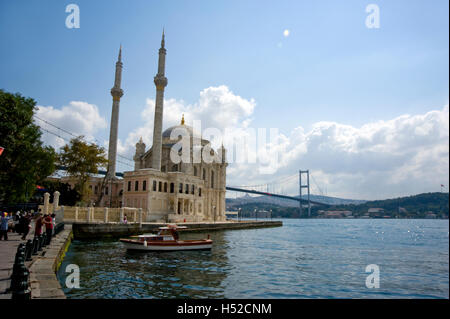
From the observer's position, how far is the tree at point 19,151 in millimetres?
19844

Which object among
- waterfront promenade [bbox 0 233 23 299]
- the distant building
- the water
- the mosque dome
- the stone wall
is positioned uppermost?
the mosque dome

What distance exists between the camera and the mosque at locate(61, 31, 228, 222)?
4266 centimetres

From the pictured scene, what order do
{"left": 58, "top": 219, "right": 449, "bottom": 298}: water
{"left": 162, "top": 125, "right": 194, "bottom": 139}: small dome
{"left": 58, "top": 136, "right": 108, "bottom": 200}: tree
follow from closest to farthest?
{"left": 58, "top": 219, "right": 449, "bottom": 298}: water → {"left": 58, "top": 136, "right": 108, "bottom": 200}: tree → {"left": 162, "top": 125, "right": 194, "bottom": 139}: small dome

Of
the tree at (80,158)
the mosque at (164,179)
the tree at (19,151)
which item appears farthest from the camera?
the mosque at (164,179)

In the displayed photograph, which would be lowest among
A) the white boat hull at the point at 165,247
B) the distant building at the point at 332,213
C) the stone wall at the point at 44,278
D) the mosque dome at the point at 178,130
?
the distant building at the point at 332,213

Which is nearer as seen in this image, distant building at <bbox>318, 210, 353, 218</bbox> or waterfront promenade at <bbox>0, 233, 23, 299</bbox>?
waterfront promenade at <bbox>0, 233, 23, 299</bbox>

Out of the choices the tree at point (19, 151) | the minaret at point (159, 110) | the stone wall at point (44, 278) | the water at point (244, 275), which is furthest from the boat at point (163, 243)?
the minaret at point (159, 110)

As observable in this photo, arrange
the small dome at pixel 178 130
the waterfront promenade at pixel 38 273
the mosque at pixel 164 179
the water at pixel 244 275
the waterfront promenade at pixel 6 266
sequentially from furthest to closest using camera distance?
1. the small dome at pixel 178 130
2. the mosque at pixel 164 179
3. the water at pixel 244 275
4. the waterfront promenade at pixel 38 273
5. the waterfront promenade at pixel 6 266

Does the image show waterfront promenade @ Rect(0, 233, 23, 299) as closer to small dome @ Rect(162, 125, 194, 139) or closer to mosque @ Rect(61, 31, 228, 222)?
mosque @ Rect(61, 31, 228, 222)

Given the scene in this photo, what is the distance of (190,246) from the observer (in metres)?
20.9

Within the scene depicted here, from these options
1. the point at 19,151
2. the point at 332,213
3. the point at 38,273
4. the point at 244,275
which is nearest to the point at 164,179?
the point at 19,151

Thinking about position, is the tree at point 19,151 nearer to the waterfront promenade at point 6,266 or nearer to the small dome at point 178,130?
the waterfront promenade at point 6,266

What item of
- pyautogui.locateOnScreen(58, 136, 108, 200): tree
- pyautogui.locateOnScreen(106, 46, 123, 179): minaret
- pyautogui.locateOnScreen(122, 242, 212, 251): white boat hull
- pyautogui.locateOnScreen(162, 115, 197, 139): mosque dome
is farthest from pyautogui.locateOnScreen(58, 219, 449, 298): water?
pyautogui.locateOnScreen(162, 115, 197, 139): mosque dome

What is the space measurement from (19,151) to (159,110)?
23.0 metres
